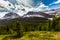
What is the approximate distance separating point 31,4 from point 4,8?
81.0ft

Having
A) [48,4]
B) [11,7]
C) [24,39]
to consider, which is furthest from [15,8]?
[24,39]

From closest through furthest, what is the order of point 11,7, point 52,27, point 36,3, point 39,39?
1. point 39,39
2. point 52,27
3. point 36,3
4. point 11,7

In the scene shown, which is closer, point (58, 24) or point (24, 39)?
point (24, 39)

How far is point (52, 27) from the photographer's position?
255 ft

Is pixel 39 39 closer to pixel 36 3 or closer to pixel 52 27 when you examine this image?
pixel 52 27

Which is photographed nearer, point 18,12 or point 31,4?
point 31,4

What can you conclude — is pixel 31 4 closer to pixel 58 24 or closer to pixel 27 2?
pixel 27 2

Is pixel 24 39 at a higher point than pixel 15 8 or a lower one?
lower

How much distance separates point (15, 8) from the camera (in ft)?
475

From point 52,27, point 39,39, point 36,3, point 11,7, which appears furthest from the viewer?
point 11,7

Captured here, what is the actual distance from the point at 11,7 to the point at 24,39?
82312 millimetres

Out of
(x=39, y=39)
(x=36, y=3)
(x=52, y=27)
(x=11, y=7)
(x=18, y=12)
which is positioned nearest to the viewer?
(x=39, y=39)

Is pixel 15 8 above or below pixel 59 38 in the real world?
above

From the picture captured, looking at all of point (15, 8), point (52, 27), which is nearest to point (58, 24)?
point (52, 27)
